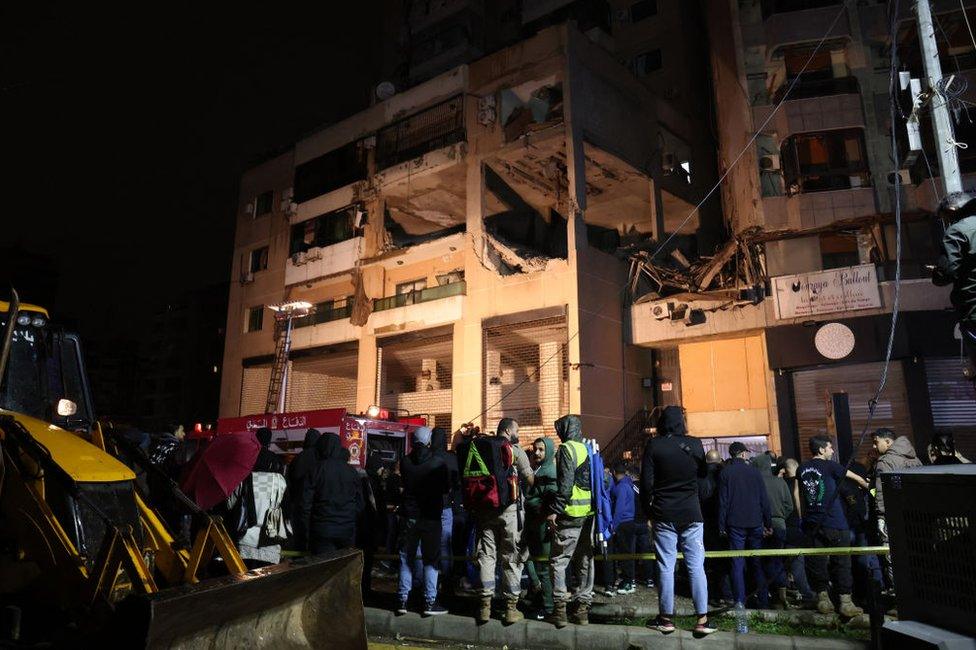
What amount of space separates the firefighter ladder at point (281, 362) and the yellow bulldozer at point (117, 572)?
68.7 ft

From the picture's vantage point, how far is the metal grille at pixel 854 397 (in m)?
17.2

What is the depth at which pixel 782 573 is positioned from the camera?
732 cm

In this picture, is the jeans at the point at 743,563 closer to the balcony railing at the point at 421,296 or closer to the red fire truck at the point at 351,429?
the red fire truck at the point at 351,429

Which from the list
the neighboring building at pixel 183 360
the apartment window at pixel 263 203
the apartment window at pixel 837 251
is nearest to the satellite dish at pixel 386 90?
the apartment window at pixel 263 203

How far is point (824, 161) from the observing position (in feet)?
65.9

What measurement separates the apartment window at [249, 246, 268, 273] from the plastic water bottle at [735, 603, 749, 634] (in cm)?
2819

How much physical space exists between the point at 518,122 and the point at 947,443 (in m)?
18.2

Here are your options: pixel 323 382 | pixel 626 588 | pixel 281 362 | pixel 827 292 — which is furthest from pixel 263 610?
pixel 323 382

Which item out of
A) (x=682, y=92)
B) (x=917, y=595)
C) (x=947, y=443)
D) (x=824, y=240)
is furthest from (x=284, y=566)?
(x=682, y=92)

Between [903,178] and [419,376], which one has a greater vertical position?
[903,178]

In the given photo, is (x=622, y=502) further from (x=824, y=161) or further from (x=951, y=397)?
(x=824, y=161)

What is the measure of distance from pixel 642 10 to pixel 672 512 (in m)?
29.8

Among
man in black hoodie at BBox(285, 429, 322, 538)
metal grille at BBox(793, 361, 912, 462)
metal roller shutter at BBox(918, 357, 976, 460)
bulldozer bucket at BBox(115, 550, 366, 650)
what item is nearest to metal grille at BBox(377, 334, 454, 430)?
metal grille at BBox(793, 361, 912, 462)

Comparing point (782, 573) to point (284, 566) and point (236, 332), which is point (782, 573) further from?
point (236, 332)
